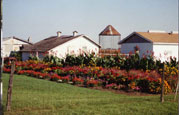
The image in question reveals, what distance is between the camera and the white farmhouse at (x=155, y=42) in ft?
108

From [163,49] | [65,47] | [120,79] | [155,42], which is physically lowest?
[120,79]

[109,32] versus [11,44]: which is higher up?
[109,32]

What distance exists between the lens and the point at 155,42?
32781mm

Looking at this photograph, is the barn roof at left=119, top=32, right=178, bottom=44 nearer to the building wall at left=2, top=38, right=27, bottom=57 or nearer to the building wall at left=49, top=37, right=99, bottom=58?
the building wall at left=49, top=37, right=99, bottom=58

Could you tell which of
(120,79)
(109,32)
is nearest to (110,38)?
(109,32)

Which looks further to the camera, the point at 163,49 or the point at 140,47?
the point at 140,47

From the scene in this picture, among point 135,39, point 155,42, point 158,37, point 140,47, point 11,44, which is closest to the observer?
point 155,42

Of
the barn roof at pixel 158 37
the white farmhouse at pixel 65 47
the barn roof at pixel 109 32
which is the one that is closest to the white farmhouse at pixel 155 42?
the barn roof at pixel 158 37

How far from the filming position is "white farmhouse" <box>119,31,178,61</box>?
33.0 m

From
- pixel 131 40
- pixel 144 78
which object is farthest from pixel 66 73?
pixel 131 40

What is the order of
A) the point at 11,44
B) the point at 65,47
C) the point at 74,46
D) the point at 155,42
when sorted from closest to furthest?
the point at 155,42, the point at 65,47, the point at 74,46, the point at 11,44

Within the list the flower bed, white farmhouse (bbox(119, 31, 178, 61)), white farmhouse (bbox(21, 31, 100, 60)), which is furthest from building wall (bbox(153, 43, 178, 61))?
the flower bed

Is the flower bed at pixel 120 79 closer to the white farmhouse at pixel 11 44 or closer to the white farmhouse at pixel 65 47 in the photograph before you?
the white farmhouse at pixel 65 47

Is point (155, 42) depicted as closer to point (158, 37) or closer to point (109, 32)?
point (158, 37)
